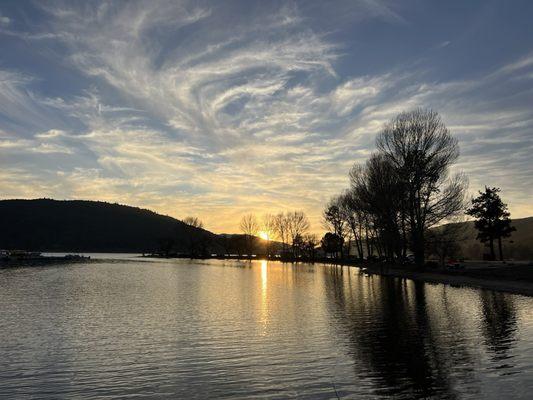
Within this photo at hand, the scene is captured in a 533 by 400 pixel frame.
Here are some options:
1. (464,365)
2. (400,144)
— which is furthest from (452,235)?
(464,365)

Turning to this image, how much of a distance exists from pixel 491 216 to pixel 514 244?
116ft

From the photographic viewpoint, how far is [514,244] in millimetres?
117938

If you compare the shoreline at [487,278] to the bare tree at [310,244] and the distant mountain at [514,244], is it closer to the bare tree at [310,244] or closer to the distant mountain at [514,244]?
the distant mountain at [514,244]

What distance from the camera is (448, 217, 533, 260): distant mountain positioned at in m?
100

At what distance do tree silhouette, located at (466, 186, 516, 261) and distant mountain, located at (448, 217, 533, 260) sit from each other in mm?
3686

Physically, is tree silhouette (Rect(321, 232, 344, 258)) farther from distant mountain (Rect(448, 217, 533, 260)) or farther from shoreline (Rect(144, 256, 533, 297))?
shoreline (Rect(144, 256, 533, 297))

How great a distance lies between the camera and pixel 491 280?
175ft

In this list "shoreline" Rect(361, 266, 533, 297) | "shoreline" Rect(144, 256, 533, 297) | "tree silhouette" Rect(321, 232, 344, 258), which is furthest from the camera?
"tree silhouette" Rect(321, 232, 344, 258)

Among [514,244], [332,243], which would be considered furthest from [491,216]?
[332,243]

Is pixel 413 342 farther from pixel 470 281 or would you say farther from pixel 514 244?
pixel 514 244

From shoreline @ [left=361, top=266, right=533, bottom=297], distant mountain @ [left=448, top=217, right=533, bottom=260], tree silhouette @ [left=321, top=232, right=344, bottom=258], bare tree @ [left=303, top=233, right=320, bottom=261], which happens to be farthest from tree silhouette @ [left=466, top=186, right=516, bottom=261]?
bare tree @ [left=303, top=233, right=320, bottom=261]

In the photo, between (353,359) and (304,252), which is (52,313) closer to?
(353,359)

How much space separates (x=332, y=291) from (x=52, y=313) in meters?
28.1

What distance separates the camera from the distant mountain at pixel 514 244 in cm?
10004
